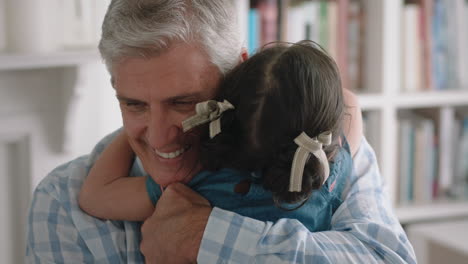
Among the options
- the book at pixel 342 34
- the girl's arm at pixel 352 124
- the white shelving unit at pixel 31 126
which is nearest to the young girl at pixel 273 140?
the girl's arm at pixel 352 124

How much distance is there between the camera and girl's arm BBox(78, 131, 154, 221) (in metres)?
1.40

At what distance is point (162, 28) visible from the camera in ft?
4.26

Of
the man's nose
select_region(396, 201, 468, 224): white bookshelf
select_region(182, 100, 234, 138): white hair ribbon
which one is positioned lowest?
select_region(396, 201, 468, 224): white bookshelf

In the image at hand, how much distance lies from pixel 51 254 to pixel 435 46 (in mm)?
1875

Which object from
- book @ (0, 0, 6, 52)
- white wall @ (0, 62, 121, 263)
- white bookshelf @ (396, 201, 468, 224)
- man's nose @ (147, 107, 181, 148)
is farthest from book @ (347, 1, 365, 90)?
man's nose @ (147, 107, 181, 148)

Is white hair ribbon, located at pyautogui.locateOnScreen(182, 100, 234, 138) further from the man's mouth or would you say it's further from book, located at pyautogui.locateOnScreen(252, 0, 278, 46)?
book, located at pyautogui.locateOnScreen(252, 0, 278, 46)

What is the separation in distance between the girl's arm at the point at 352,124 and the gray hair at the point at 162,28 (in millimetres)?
315

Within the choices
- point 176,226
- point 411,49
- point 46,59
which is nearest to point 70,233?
point 176,226

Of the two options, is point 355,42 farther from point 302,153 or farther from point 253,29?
point 302,153

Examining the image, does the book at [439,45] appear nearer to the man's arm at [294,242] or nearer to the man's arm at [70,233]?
the man's arm at [294,242]

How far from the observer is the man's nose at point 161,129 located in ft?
4.36

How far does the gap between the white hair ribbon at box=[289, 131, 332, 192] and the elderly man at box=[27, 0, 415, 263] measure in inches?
3.3

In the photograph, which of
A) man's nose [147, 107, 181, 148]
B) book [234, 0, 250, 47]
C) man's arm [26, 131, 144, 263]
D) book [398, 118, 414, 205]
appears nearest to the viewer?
man's nose [147, 107, 181, 148]

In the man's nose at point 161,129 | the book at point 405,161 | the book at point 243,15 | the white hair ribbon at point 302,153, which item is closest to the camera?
the white hair ribbon at point 302,153
